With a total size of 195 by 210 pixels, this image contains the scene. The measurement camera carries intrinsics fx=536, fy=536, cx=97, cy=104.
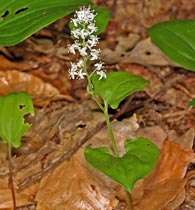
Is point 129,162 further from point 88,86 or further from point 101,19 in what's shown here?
point 101,19

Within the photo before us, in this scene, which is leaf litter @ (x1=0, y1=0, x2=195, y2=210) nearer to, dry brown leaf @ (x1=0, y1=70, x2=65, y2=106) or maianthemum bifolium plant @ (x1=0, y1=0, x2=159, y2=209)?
dry brown leaf @ (x1=0, y1=70, x2=65, y2=106)

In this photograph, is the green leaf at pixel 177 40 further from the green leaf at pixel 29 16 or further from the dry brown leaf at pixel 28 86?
the dry brown leaf at pixel 28 86

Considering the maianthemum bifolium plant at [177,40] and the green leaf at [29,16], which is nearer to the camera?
the green leaf at [29,16]

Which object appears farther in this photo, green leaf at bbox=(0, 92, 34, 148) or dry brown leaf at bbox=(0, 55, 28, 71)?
dry brown leaf at bbox=(0, 55, 28, 71)

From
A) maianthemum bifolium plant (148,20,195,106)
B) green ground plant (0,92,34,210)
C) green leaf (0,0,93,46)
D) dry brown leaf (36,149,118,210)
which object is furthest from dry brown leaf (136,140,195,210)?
green leaf (0,0,93,46)

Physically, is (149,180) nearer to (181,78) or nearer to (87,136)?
(87,136)

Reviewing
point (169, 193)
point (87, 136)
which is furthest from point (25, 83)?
point (169, 193)

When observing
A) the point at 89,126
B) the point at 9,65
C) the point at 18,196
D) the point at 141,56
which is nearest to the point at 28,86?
the point at 9,65

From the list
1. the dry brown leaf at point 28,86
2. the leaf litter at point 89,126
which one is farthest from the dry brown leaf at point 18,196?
the dry brown leaf at point 28,86
